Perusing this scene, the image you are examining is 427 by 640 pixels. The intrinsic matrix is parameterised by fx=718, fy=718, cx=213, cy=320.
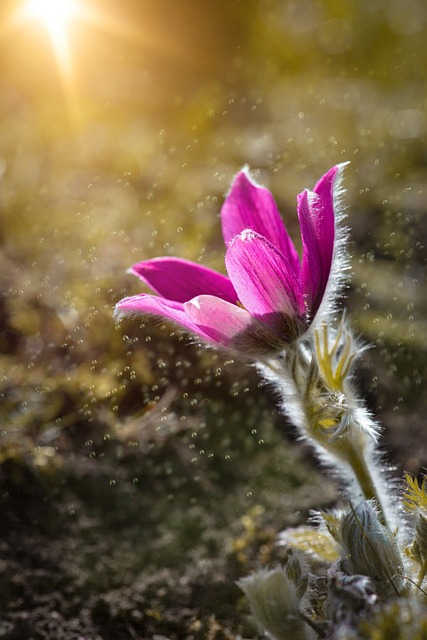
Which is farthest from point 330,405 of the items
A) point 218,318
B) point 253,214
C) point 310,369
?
point 253,214

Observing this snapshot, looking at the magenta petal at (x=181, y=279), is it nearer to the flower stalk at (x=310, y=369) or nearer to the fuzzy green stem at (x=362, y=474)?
the flower stalk at (x=310, y=369)

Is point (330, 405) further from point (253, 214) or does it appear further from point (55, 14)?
point (55, 14)

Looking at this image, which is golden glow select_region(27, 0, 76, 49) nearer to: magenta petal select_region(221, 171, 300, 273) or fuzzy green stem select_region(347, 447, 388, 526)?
magenta petal select_region(221, 171, 300, 273)

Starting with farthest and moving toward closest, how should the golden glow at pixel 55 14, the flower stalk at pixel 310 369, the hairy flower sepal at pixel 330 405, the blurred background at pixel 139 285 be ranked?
the golden glow at pixel 55 14 → the blurred background at pixel 139 285 → the hairy flower sepal at pixel 330 405 → the flower stalk at pixel 310 369

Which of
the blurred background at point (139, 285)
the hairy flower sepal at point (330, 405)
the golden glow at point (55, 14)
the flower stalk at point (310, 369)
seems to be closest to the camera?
the flower stalk at point (310, 369)

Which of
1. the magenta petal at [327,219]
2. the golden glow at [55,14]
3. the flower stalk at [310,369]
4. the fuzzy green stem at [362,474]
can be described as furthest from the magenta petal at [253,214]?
the golden glow at [55,14]

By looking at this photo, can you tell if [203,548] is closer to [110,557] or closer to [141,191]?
[110,557]

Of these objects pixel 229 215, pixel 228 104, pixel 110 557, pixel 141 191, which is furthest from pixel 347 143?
pixel 110 557

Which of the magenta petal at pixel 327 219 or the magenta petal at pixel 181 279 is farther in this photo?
the magenta petal at pixel 181 279
